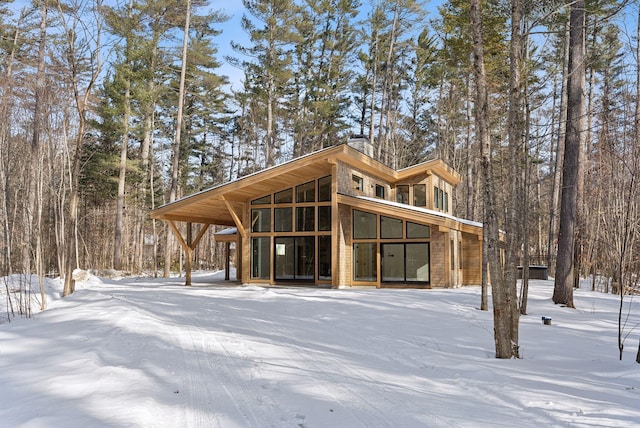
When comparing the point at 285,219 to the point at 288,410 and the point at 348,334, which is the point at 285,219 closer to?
the point at 348,334

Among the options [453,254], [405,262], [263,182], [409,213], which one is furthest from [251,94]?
[453,254]

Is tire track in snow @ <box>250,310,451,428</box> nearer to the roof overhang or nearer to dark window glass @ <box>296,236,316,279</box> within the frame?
the roof overhang

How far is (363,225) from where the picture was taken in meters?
13.5

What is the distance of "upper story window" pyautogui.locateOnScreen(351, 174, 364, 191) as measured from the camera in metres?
13.9

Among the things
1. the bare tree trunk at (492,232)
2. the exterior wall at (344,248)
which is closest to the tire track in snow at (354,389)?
the bare tree trunk at (492,232)

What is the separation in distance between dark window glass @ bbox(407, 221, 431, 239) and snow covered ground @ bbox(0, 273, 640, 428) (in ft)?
16.6

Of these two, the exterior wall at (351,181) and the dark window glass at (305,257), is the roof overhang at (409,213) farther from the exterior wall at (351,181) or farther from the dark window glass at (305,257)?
the dark window glass at (305,257)

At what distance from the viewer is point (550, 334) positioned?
644 cm

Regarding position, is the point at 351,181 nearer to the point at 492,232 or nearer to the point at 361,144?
the point at 361,144

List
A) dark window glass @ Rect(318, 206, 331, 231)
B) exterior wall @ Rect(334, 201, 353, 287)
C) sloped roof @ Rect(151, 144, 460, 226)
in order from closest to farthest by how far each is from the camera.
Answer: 1. sloped roof @ Rect(151, 144, 460, 226)
2. exterior wall @ Rect(334, 201, 353, 287)
3. dark window glass @ Rect(318, 206, 331, 231)

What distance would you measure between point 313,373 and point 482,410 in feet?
5.30

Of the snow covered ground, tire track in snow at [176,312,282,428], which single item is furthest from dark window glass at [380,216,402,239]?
tire track in snow at [176,312,282,428]

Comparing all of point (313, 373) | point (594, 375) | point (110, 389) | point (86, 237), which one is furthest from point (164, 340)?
point (86, 237)

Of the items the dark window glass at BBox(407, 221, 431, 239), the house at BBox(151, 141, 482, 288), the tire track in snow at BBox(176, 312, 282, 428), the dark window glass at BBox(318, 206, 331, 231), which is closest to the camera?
A: the tire track in snow at BBox(176, 312, 282, 428)
